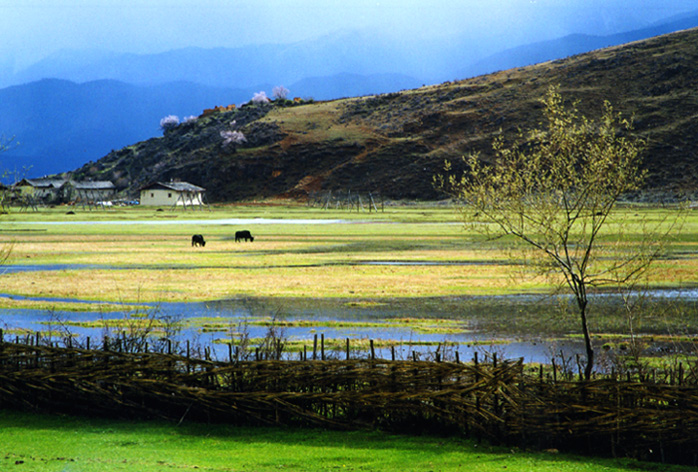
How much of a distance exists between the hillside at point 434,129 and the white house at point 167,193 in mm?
7724

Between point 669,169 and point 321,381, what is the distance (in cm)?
13368

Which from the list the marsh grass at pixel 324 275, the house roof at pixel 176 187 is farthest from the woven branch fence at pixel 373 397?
the house roof at pixel 176 187

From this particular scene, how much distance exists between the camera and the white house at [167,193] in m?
165

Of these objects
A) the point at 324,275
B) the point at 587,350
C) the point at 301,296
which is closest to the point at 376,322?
the point at 301,296

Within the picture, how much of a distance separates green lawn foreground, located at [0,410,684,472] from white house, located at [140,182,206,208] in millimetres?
155259

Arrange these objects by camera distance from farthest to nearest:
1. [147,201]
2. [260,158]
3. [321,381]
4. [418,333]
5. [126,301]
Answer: [260,158], [147,201], [126,301], [418,333], [321,381]

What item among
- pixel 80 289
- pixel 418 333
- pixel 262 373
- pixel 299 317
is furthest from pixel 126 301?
pixel 262 373

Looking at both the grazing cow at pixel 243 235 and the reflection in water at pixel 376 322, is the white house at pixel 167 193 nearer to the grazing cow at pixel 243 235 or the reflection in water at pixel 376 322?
the grazing cow at pixel 243 235

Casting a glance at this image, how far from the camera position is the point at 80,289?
30.7 meters

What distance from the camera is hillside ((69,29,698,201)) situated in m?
150

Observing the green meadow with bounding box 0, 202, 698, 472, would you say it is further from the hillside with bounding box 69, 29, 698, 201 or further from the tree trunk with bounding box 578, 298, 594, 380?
the hillside with bounding box 69, 29, 698, 201

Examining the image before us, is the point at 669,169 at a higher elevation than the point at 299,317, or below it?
higher

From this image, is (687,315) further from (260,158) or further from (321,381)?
(260,158)

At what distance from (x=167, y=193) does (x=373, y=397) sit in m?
160
